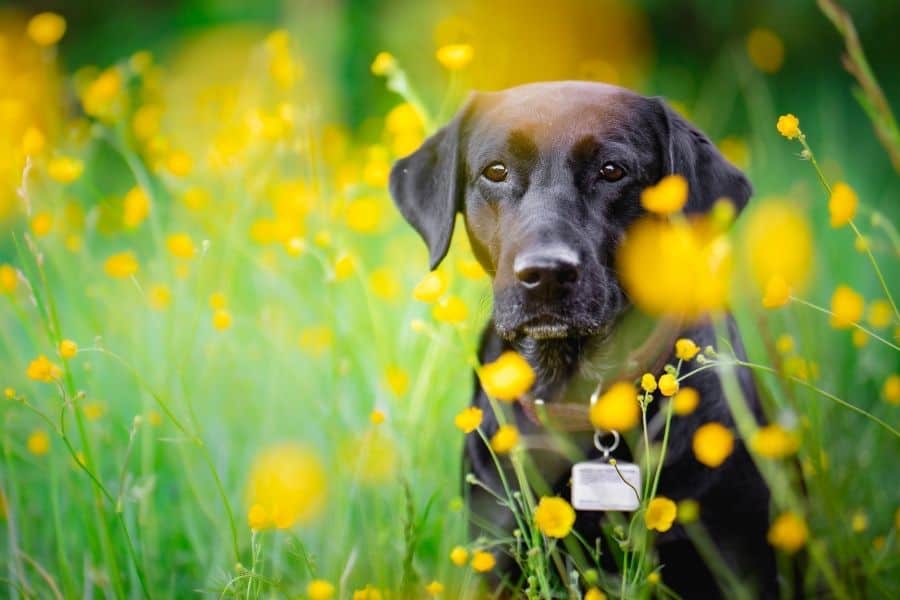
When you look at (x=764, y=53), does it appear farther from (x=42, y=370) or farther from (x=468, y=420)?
(x=42, y=370)

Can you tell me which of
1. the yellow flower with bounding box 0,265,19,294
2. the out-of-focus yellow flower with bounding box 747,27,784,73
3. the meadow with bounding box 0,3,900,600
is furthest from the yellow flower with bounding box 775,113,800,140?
the out-of-focus yellow flower with bounding box 747,27,784,73

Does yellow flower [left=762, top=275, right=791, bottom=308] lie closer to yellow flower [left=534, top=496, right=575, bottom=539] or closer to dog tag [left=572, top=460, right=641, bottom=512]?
yellow flower [left=534, top=496, right=575, bottom=539]

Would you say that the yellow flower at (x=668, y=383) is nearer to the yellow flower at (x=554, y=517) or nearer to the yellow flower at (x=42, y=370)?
the yellow flower at (x=554, y=517)

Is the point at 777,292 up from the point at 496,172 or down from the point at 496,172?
up

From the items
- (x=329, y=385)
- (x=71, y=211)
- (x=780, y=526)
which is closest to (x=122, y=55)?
(x=71, y=211)

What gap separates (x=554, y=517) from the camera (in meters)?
→ 1.64

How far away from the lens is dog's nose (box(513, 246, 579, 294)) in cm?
204

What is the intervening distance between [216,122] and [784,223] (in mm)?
2943

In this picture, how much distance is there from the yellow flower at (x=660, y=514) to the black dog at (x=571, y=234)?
1.59 feet

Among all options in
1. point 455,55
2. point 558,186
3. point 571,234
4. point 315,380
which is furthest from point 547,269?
point 315,380

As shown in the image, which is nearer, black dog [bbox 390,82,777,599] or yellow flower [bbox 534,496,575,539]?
yellow flower [bbox 534,496,575,539]

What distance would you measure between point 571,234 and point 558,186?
0.17 m

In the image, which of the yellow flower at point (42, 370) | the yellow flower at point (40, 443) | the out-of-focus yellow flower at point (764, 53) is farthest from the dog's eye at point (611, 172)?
the out-of-focus yellow flower at point (764, 53)

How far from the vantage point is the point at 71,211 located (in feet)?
11.7
